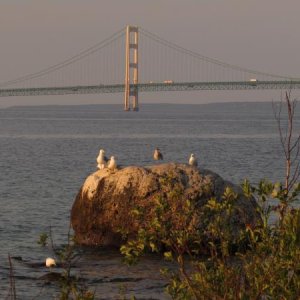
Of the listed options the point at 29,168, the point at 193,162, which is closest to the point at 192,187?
the point at 193,162

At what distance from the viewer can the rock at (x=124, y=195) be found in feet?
43.1

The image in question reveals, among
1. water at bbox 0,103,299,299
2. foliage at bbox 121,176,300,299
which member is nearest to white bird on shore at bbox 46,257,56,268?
water at bbox 0,103,299,299

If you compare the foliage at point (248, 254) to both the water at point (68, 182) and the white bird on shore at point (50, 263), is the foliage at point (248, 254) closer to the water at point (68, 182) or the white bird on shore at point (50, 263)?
the water at point (68, 182)

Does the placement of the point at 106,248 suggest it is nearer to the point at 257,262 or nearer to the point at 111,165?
the point at 111,165

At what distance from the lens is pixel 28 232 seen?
635 inches

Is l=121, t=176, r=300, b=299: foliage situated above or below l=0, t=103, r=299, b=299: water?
above

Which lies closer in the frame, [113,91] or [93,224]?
[93,224]

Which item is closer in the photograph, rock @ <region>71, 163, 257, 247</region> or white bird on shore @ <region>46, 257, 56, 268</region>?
white bird on shore @ <region>46, 257, 56, 268</region>

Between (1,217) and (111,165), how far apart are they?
4.44m

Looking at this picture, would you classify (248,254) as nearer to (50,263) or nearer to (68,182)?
(50,263)

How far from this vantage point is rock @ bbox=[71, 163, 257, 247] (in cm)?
1315

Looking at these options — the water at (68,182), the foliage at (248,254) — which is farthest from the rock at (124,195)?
the foliage at (248,254)

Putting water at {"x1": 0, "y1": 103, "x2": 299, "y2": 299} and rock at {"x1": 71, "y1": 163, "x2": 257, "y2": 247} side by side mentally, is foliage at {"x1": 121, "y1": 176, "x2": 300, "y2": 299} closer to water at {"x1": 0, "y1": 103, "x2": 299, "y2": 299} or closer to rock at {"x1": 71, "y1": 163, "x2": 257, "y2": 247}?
water at {"x1": 0, "y1": 103, "x2": 299, "y2": 299}

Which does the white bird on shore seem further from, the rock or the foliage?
the foliage
